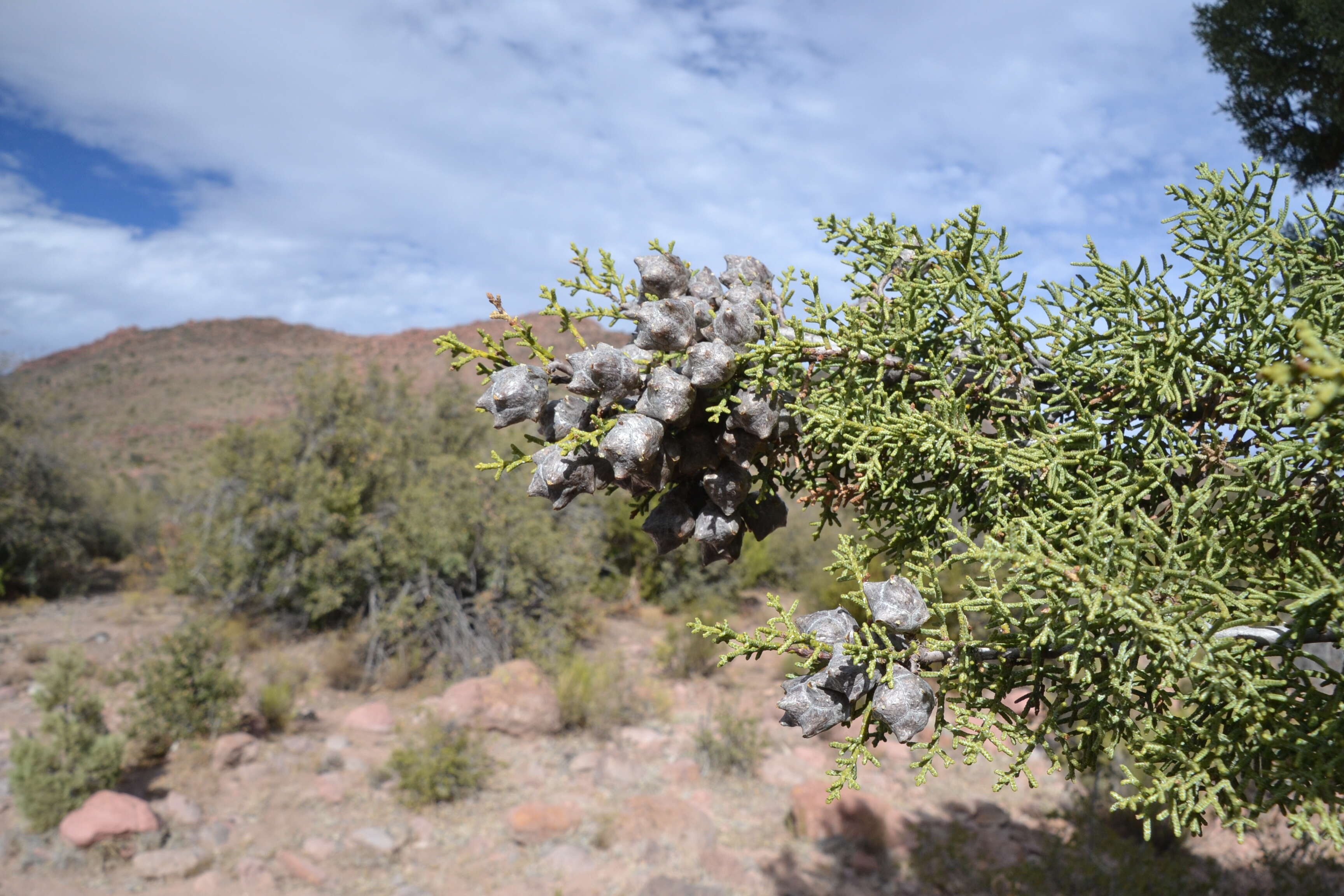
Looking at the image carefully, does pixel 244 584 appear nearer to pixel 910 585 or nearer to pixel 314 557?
pixel 314 557

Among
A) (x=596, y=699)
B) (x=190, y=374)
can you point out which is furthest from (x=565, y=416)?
(x=190, y=374)

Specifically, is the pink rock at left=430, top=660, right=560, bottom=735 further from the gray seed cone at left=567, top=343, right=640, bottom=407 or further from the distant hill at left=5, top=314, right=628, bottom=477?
the distant hill at left=5, top=314, right=628, bottom=477

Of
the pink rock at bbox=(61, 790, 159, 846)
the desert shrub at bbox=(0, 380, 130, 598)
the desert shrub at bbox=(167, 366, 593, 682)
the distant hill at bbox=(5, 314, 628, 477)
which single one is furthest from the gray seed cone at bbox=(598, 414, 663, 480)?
the distant hill at bbox=(5, 314, 628, 477)

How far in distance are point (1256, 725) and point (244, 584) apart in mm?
12669

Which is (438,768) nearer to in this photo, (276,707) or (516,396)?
(276,707)

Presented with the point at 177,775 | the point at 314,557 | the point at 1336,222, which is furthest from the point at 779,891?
the point at 314,557

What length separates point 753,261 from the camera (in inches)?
79.6

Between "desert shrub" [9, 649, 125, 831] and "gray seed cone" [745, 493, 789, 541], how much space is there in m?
7.56

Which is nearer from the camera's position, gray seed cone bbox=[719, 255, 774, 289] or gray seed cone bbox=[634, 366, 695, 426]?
gray seed cone bbox=[634, 366, 695, 426]

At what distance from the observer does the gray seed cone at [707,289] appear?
1.93 meters

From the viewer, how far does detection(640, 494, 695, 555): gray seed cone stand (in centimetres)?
195

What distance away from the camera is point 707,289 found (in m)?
1.94

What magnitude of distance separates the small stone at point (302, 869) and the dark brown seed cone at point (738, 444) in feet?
21.1

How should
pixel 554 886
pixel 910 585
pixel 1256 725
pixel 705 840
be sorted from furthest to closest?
pixel 705 840 < pixel 554 886 < pixel 910 585 < pixel 1256 725
